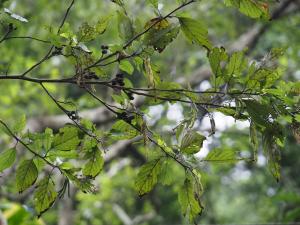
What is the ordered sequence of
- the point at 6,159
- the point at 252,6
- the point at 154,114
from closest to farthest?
the point at 252,6, the point at 6,159, the point at 154,114

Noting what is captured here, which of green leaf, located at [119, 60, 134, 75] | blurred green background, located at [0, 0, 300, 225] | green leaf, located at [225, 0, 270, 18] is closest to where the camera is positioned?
green leaf, located at [225, 0, 270, 18]

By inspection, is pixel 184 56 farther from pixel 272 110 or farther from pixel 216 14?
pixel 272 110

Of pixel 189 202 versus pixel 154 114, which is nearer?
pixel 189 202

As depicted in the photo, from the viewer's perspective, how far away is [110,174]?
496cm

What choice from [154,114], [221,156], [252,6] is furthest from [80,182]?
[154,114]

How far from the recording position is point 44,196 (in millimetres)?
954

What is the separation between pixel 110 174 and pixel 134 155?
0.88 meters

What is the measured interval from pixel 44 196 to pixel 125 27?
1.30ft

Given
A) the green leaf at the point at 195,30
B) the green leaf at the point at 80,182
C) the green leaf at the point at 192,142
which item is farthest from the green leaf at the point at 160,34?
the green leaf at the point at 80,182

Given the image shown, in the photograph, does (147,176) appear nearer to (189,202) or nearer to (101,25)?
(189,202)

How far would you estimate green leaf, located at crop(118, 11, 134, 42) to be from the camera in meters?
0.90

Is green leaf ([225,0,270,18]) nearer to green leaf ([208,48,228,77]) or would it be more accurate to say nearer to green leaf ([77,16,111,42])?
green leaf ([208,48,228,77])

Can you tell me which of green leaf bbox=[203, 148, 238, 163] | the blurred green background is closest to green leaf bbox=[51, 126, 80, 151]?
green leaf bbox=[203, 148, 238, 163]

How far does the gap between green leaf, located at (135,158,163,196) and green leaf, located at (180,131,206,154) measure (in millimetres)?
80
